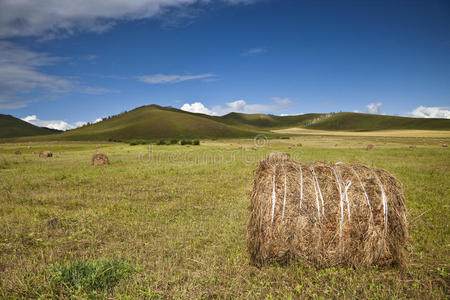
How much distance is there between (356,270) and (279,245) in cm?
173

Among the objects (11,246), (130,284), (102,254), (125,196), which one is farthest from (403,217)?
(125,196)

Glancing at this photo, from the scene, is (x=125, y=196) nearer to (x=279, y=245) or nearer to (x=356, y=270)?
(x=279, y=245)

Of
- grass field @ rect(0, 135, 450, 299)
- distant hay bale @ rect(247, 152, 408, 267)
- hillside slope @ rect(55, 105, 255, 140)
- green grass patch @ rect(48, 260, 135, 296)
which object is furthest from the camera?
hillside slope @ rect(55, 105, 255, 140)

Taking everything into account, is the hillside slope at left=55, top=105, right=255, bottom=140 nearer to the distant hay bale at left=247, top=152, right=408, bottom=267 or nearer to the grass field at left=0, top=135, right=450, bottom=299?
the grass field at left=0, top=135, right=450, bottom=299

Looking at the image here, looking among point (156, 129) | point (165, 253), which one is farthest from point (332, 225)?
point (156, 129)

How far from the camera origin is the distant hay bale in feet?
18.2

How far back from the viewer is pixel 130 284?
4855mm

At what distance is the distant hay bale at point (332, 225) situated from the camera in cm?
555

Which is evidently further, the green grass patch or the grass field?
the grass field

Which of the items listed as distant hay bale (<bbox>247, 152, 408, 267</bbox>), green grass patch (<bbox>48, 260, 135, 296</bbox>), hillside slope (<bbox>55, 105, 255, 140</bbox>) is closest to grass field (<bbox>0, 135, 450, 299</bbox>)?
green grass patch (<bbox>48, 260, 135, 296</bbox>)

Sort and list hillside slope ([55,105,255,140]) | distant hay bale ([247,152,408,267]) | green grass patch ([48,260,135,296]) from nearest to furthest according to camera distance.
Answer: green grass patch ([48,260,135,296])
distant hay bale ([247,152,408,267])
hillside slope ([55,105,255,140])

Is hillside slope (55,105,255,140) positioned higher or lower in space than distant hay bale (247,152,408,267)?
higher

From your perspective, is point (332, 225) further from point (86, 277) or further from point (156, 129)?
point (156, 129)

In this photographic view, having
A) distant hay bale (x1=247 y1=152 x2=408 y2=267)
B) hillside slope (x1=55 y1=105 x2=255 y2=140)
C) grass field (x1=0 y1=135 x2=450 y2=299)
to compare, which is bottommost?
grass field (x1=0 y1=135 x2=450 y2=299)
